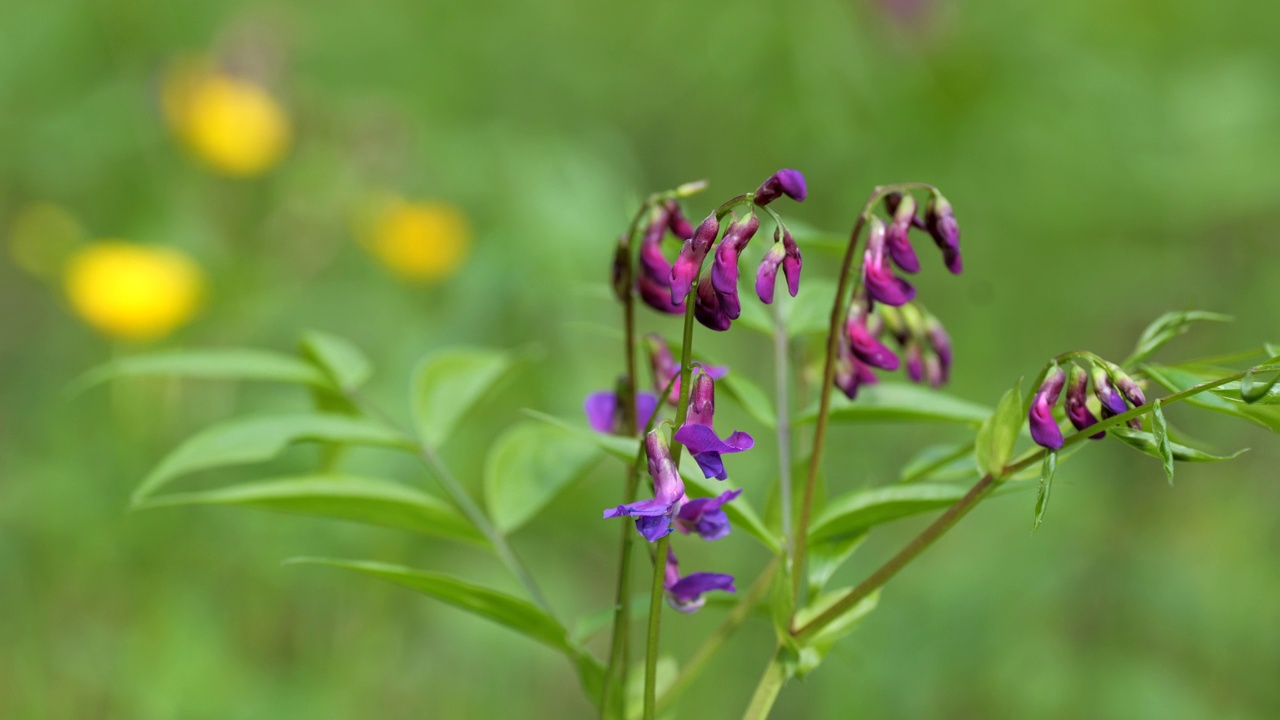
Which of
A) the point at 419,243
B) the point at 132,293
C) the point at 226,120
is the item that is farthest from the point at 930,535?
the point at 226,120

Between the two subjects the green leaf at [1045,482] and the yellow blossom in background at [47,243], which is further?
the yellow blossom in background at [47,243]

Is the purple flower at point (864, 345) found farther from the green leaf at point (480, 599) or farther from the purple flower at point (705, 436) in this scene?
the green leaf at point (480, 599)

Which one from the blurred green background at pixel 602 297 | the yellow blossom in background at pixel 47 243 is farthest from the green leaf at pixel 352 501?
the yellow blossom in background at pixel 47 243

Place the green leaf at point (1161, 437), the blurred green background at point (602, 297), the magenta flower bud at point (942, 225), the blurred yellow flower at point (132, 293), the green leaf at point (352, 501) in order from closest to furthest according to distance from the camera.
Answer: the green leaf at point (1161, 437), the magenta flower bud at point (942, 225), the green leaf at point (352, 501), the blurred green background at point (602, 297), the blurred yellow flower at point (132, 293)

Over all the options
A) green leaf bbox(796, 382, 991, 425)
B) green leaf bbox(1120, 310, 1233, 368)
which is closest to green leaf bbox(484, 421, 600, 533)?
green leaf bbox(796, 382, 991, 425)

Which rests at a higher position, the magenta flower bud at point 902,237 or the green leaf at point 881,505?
the magenta flower bud at point 902,237

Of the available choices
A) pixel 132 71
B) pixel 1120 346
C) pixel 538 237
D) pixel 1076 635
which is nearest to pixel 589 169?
pixel 538 237

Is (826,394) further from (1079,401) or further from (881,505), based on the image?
(1079,401)
